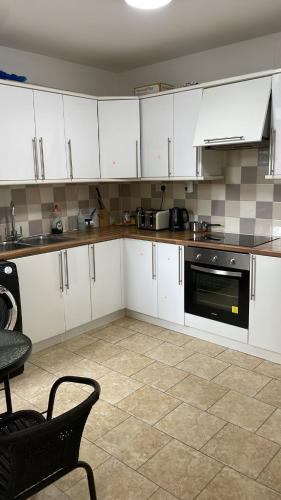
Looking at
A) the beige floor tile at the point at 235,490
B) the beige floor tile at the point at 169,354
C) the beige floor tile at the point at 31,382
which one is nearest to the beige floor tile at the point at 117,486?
the beige floor tile at the point at 235,490

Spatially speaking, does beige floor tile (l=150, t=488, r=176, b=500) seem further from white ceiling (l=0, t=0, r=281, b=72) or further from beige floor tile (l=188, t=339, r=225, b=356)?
white ceiling (l=0, t=0, r=281, b=72)

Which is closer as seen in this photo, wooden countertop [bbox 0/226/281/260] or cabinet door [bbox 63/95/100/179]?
wooden countertop [bbox 0/226/281/260]

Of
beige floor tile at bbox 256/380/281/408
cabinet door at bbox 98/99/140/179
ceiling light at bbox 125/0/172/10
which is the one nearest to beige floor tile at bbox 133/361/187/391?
beige floor tile at bbox 256/380/281/408

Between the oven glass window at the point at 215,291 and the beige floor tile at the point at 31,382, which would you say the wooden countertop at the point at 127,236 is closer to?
the oven glass window at the point at 215,291

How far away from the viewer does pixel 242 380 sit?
273cm

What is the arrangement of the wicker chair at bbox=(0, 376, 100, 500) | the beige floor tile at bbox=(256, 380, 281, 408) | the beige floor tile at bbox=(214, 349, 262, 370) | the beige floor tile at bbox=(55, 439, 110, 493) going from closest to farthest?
the wicker chair at bbox=(0, 376, 100, 500) < the beige floor tile at bbox=(55, 439, 110, 493) < the beige floor tile at bbox=(256, 380, 281, 408) < the beige floor tile at bbox=(214, 349, 262, 370)

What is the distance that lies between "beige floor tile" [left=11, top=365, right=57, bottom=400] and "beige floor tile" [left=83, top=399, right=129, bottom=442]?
0.44 m

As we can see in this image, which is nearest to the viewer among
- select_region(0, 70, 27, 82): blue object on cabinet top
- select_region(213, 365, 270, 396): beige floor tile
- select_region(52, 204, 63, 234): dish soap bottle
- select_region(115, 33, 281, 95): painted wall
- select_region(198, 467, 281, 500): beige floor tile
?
select_region(198, 467, 281, 500): beige floor tile

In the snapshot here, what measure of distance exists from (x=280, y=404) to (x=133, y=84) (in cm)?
332

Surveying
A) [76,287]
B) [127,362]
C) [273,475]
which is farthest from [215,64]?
[273,475]

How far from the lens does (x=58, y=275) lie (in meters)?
3.26

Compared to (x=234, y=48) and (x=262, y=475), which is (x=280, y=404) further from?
(x=234, y=48)

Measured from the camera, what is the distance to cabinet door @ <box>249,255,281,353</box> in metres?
2.84

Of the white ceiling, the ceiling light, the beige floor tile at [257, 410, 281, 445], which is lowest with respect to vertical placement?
the beige floor tile at [257, 410, 281, 445]
